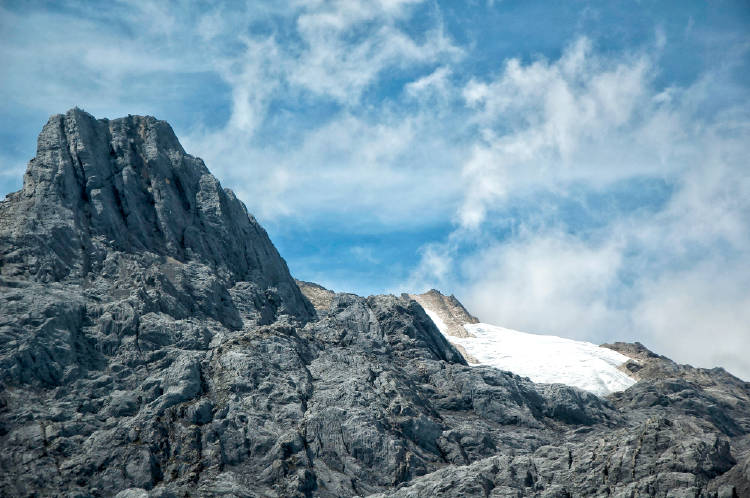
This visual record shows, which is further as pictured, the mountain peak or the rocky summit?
the mountain peak

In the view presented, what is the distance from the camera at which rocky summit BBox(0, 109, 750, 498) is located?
263ft

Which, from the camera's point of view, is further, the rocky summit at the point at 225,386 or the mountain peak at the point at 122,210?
the mountain peak at the point at 122,210

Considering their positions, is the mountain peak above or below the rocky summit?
above

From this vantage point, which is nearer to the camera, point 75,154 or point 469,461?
point 469,461

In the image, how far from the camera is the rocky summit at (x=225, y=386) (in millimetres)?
80188

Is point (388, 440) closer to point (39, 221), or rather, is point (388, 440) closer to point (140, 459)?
point (140, 459)

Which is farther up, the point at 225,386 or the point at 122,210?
the point at 122,210

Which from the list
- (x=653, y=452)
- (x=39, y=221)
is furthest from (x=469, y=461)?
(x=39, y=221)

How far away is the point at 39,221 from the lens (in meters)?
115

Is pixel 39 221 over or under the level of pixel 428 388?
over

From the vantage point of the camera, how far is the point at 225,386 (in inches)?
3802

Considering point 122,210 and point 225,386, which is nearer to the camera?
point 225,386

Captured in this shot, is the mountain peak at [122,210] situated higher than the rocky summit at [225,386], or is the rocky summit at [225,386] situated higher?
the mountain peak at [122,210]

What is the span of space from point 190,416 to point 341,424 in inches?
748
